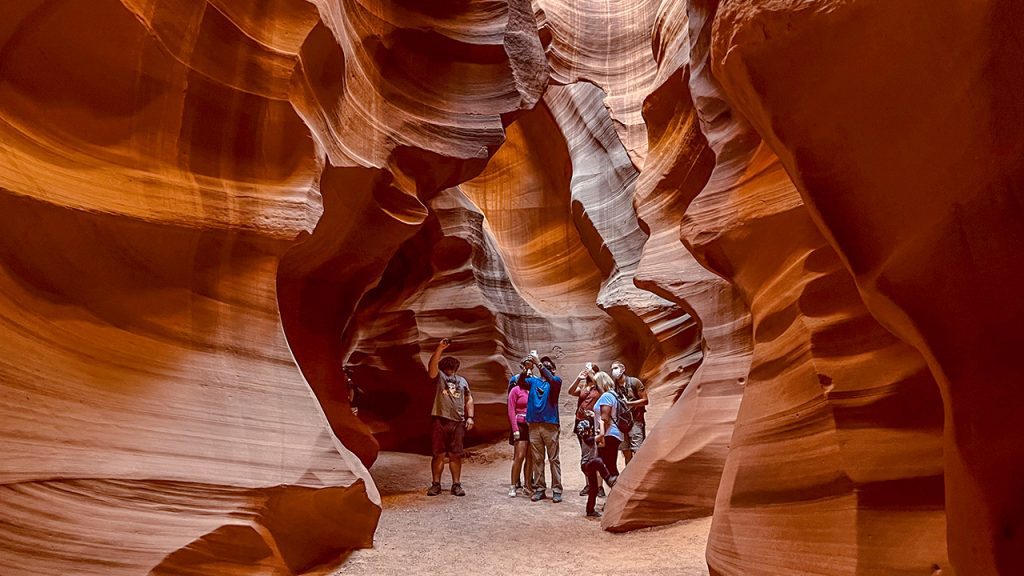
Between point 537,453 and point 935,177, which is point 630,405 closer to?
point 537,453

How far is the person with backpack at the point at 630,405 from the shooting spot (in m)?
7.70

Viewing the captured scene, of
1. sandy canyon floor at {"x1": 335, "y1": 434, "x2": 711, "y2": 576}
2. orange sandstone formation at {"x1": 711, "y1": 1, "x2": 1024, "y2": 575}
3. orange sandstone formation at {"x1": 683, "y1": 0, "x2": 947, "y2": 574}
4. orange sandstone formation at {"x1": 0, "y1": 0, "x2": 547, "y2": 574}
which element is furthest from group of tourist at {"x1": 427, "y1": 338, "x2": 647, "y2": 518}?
orange sandstone formation at {"x1": 711, "y1": 1, "x2": 1024, "y2": 575}

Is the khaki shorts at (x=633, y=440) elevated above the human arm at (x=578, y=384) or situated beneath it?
situated beneath

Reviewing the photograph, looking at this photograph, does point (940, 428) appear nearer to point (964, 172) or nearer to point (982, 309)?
point (982, 309)

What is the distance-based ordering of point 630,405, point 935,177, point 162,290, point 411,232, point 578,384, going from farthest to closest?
point 578,384
point 630,405
point 411,232
point 162,290
point 935,177

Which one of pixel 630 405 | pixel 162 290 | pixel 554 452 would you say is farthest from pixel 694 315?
pixel 162 290

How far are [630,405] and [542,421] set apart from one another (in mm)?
986

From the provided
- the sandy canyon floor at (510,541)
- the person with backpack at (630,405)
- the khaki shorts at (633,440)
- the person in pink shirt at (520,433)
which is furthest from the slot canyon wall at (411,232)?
the khaki shorts at (633,440)

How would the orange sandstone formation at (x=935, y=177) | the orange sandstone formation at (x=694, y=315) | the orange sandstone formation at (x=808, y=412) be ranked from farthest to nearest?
the orange sandstone formation at (x=694, y=315) < the orange sandstone formation at (x=808, y=412) < the orange sandstone formation at (x=935, y=177)

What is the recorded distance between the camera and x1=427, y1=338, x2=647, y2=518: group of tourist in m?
7.04

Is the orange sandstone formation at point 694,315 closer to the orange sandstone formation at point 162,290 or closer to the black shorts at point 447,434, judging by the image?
the black shorts at point 447,434

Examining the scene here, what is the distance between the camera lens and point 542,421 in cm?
761

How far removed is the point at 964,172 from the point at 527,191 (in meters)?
15.0

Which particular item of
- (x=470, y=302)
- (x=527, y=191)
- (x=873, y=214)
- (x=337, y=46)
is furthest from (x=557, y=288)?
(x=873, y=214)
